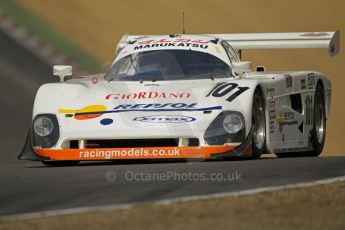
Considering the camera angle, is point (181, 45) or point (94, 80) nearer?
point (94, 80)

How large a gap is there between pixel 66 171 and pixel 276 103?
311 centimetres

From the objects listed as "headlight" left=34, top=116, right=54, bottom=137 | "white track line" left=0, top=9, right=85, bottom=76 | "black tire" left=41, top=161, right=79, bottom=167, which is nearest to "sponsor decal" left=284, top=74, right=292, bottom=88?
"black tire" left=41, top=161, right=79, bottom=167

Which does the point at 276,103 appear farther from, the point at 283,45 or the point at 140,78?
the point at 283,45

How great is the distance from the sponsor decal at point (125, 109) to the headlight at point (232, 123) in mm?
129

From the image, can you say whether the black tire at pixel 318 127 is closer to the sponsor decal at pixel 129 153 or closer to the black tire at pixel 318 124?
the black tire at pixel 318 124

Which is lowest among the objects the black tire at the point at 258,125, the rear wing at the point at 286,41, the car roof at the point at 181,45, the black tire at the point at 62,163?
the black tire at the point at 62,163

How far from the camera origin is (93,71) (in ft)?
76.4

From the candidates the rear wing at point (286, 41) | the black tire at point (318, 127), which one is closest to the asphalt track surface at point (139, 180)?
the black tire at point (318, 127)

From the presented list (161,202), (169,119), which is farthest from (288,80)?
(161,202)

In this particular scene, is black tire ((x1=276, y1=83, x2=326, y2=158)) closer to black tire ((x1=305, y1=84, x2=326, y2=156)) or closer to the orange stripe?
black tire ((x1=305, y1=84, x2=326, y2=156))

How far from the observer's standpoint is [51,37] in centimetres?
2423

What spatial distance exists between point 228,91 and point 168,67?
136cm

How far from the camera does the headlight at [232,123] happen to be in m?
11.9

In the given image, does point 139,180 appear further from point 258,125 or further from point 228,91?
point 258,125
